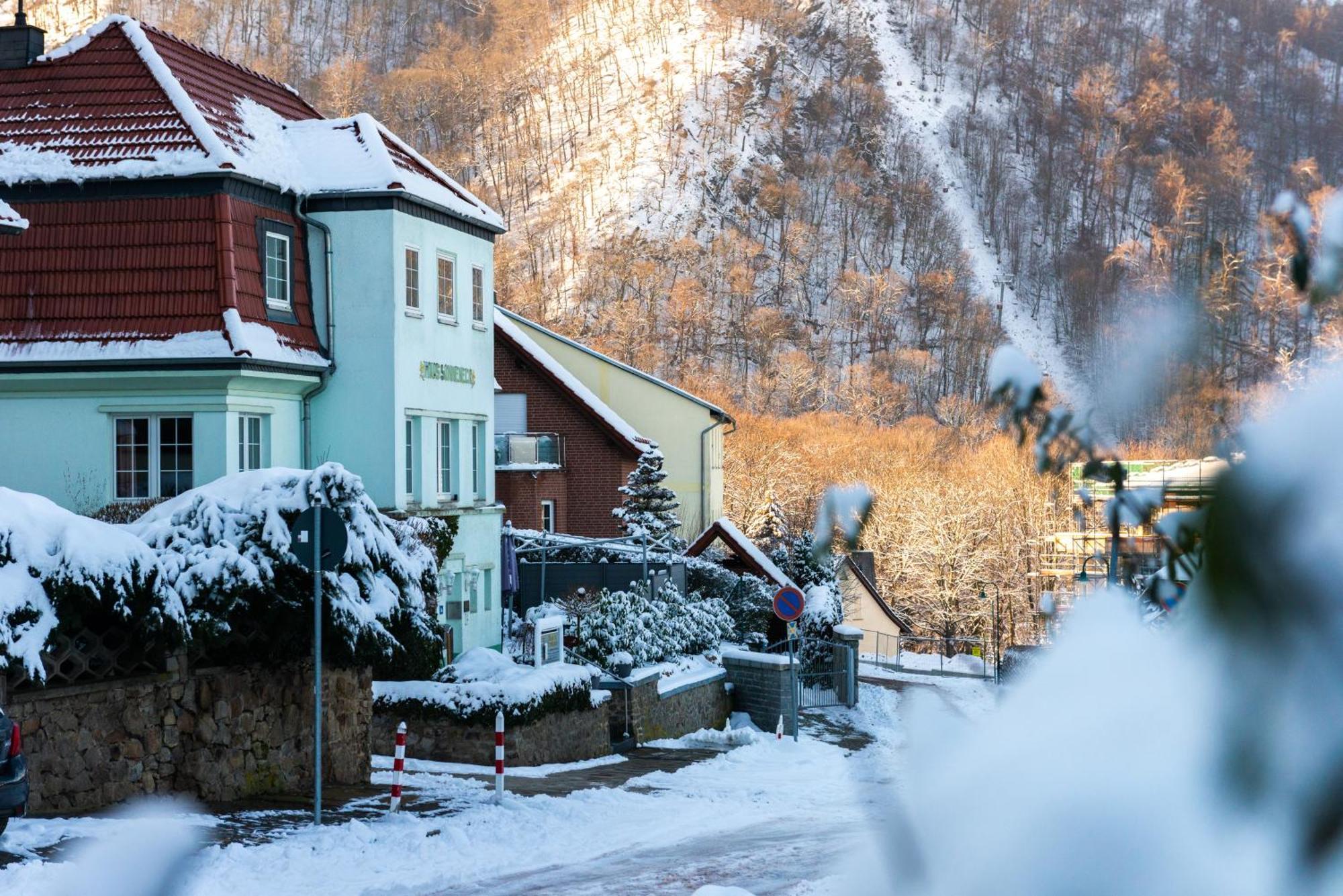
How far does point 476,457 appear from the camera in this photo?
28141 mm

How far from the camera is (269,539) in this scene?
1397 cm

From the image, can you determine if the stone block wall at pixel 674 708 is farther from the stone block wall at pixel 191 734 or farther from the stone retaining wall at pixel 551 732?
the stone block wall at pixel 191 734

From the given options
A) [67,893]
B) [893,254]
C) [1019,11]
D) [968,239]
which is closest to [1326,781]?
[67,893]

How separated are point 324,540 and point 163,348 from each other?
10.1m

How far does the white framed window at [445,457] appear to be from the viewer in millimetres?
26614

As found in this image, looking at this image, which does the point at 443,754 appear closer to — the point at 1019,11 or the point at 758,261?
the point at 758,261

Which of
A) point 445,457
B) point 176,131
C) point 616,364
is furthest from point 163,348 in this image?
point 616,364

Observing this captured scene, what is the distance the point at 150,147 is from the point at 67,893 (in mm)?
23425

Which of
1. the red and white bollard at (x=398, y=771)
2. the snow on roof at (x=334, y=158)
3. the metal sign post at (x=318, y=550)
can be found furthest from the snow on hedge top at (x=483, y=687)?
the snow on roof at (x=334, y=158)

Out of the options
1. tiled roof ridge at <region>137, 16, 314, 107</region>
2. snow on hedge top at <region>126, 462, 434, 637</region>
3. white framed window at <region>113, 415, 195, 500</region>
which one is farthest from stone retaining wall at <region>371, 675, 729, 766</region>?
tiled roof ridge at <region>137, 16, 314, 107</region>

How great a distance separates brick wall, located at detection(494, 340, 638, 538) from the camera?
39875 millimetres

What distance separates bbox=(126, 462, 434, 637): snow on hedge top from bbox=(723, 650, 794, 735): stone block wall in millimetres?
12519

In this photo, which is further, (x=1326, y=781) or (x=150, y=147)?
(x=150, y=147)

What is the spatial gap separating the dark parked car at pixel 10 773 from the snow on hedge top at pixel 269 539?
273 centimetres
